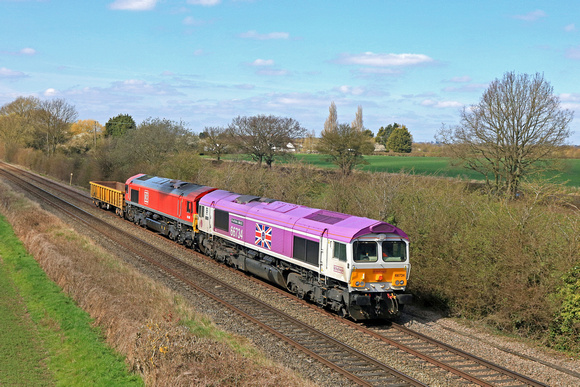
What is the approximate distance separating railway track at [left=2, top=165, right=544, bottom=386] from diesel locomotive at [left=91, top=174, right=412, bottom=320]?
109cm

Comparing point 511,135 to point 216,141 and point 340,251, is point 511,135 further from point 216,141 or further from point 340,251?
point 216,141

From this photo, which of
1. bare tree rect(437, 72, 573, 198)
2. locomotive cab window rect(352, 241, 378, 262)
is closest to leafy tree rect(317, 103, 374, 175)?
bare tree rect(437, 72, 573, 198)

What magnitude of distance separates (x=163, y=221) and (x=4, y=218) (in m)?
11.5

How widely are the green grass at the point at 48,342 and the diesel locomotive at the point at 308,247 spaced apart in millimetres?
6999

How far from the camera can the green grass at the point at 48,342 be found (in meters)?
11.4

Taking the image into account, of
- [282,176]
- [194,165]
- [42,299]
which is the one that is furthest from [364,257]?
[194,165]

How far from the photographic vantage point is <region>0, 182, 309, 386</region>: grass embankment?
1040 centimetres

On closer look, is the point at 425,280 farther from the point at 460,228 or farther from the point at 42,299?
the point at 42,299

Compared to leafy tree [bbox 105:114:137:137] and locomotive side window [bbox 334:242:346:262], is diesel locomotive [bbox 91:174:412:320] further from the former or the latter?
leafy tree [bbox 105:114:137:137]

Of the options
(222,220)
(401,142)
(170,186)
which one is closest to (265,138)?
(170,186)

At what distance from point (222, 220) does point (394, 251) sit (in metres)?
9.59

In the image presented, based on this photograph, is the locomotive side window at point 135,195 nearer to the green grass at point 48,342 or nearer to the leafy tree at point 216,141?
the green grass at point 48,342

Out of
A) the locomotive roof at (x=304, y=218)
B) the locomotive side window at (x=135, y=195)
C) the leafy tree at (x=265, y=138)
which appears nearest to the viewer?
the locomotive roof at (x=304, y=218)

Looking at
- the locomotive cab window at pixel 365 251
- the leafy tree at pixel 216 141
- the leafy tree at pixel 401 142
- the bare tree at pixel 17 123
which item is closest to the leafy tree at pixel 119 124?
the bare tree at pixel 17 123
